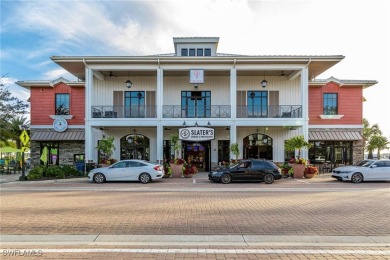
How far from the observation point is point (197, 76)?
21.8 meters

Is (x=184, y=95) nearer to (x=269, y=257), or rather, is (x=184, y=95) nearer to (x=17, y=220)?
(x=17, y=220)

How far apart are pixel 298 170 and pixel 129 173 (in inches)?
436

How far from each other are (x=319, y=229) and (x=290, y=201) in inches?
151

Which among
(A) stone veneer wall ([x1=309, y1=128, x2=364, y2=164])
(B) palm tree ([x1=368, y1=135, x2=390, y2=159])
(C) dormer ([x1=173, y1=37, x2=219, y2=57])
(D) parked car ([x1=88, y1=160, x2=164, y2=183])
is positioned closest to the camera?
(D) parked car ([x1=88, y1=160, x2=164, y2=183])

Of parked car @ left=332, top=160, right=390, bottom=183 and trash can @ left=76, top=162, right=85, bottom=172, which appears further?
trash can @ left=76, top=162, right=85, bottom=172

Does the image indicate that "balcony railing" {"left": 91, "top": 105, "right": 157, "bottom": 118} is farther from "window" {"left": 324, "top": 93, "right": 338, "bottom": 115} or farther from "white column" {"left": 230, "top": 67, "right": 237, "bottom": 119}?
"window" {"left": 324, "top": 93, "right": 338, "bottom": 115}

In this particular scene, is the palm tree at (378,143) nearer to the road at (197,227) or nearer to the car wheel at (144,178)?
the road at (197,227)

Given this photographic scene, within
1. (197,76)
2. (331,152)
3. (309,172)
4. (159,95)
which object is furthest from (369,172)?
Result: (159,95)

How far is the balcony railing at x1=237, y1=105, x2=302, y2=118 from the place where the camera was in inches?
933

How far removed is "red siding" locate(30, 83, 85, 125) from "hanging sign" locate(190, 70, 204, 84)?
32.7 ft

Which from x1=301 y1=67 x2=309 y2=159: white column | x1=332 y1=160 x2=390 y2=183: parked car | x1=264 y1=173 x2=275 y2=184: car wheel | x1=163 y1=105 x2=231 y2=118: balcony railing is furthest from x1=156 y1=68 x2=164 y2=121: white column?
x1=332 y1=160 x2=390 y2=183: parked car

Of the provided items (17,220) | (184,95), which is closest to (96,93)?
(184,95)

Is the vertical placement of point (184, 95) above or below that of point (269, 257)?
above

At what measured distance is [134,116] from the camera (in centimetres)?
2408
